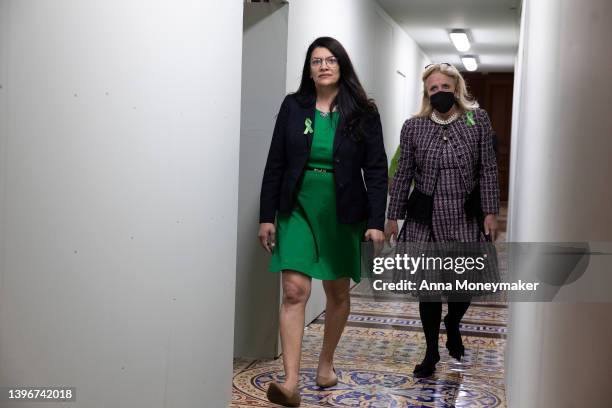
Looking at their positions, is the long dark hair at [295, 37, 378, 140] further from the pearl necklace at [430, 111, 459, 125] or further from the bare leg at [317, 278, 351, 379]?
the bare leg at [317, 278, 351, 379]

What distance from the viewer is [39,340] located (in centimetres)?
245

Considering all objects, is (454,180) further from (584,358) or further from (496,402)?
(584,358)

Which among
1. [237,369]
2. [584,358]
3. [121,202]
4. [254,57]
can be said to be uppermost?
[254,57]

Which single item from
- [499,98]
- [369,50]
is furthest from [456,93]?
[499,98]

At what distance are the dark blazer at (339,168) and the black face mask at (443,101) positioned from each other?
42 cm

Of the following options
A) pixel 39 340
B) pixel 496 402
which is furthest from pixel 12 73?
pixel 496 402

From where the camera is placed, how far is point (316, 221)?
142 inches

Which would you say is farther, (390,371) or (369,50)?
(369,50)

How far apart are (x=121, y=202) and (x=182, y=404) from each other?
83cm

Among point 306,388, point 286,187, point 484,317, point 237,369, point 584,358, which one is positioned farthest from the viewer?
point 484,317

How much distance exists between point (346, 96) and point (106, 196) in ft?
4.63

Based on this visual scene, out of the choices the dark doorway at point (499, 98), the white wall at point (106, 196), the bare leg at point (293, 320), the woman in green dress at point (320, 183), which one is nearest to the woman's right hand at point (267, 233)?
the woman in green dress at point (320, 183)

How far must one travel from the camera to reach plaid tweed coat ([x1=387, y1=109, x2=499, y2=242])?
3.93 meters

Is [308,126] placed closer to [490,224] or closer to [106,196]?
[490,224]
